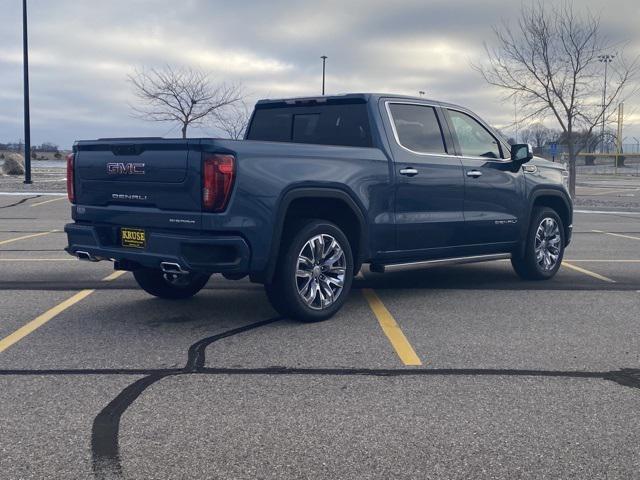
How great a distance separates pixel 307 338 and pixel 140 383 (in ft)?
5.08

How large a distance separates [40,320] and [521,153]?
5.04 metres

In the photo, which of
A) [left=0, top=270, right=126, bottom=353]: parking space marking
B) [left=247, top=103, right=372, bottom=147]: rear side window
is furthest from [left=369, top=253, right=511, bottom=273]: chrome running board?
[left=0, top=270, right=126, bottom=353]: parking space marking

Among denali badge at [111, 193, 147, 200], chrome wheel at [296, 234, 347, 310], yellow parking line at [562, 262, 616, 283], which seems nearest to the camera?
denali badge at [111, 193, 147, 200]

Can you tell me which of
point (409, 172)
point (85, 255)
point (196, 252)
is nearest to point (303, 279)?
point (196, 252)

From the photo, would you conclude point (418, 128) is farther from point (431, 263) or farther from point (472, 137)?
point (431, 263)

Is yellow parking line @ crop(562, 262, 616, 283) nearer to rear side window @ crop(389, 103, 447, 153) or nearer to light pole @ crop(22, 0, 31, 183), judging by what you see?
rear side window @ crop(389, 103, 447, 153)

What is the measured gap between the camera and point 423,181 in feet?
23.8

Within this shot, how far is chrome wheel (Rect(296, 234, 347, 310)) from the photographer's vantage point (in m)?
6.30

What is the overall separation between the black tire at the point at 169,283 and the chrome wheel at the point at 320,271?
4.62 feet

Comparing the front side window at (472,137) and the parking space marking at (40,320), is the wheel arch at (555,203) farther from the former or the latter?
the parking space marking at (40,320)

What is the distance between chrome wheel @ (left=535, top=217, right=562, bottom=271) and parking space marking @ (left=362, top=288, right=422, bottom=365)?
84.9 inches

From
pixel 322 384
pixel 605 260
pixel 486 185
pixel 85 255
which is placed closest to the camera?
pixel 322 384

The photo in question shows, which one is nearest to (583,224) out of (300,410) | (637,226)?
(637,226)

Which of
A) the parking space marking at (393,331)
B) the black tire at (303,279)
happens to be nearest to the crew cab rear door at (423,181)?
the parking space marking at (393,331)
